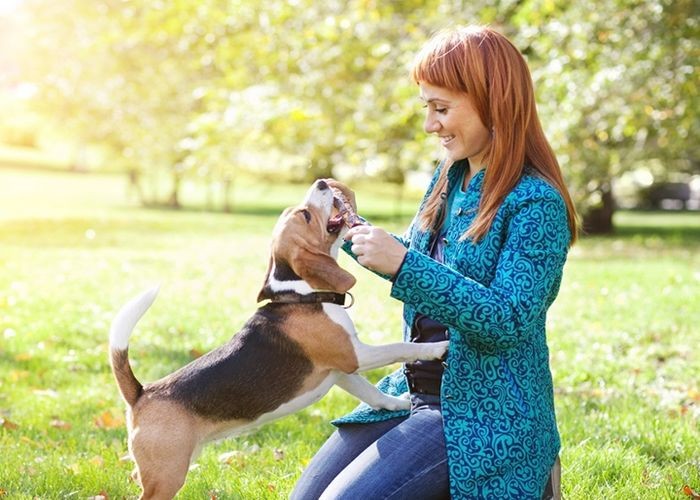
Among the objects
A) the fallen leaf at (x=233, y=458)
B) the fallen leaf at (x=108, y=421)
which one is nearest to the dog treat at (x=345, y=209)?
the fallen leaf at (x=233, y=458)

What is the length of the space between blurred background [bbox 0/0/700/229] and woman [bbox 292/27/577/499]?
3979mm

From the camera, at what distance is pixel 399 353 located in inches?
141

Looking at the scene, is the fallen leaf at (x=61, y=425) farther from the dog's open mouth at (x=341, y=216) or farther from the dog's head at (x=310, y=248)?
the dog's open mouth at (x=341, y=216)

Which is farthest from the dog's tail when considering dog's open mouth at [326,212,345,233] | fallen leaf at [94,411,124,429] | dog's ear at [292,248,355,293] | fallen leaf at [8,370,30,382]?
fallen leaf at [8,370,30,382]

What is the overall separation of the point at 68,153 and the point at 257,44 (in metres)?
49.8

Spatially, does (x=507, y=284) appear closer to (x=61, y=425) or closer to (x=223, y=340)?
(x=61, y=425)

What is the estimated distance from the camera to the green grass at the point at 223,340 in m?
4.69

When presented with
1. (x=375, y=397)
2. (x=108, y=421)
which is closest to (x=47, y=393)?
(x=108, y=421)

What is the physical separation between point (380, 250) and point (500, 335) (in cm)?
50

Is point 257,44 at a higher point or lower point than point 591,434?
higher

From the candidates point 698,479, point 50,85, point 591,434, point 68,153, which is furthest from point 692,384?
point 68,153

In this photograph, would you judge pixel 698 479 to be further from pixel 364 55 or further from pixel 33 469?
pixel 364 55

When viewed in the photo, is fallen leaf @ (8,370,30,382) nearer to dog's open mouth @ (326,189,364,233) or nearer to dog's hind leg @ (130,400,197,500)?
dog's hind leg @ (130,400,197,500)

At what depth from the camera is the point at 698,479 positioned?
458cm
